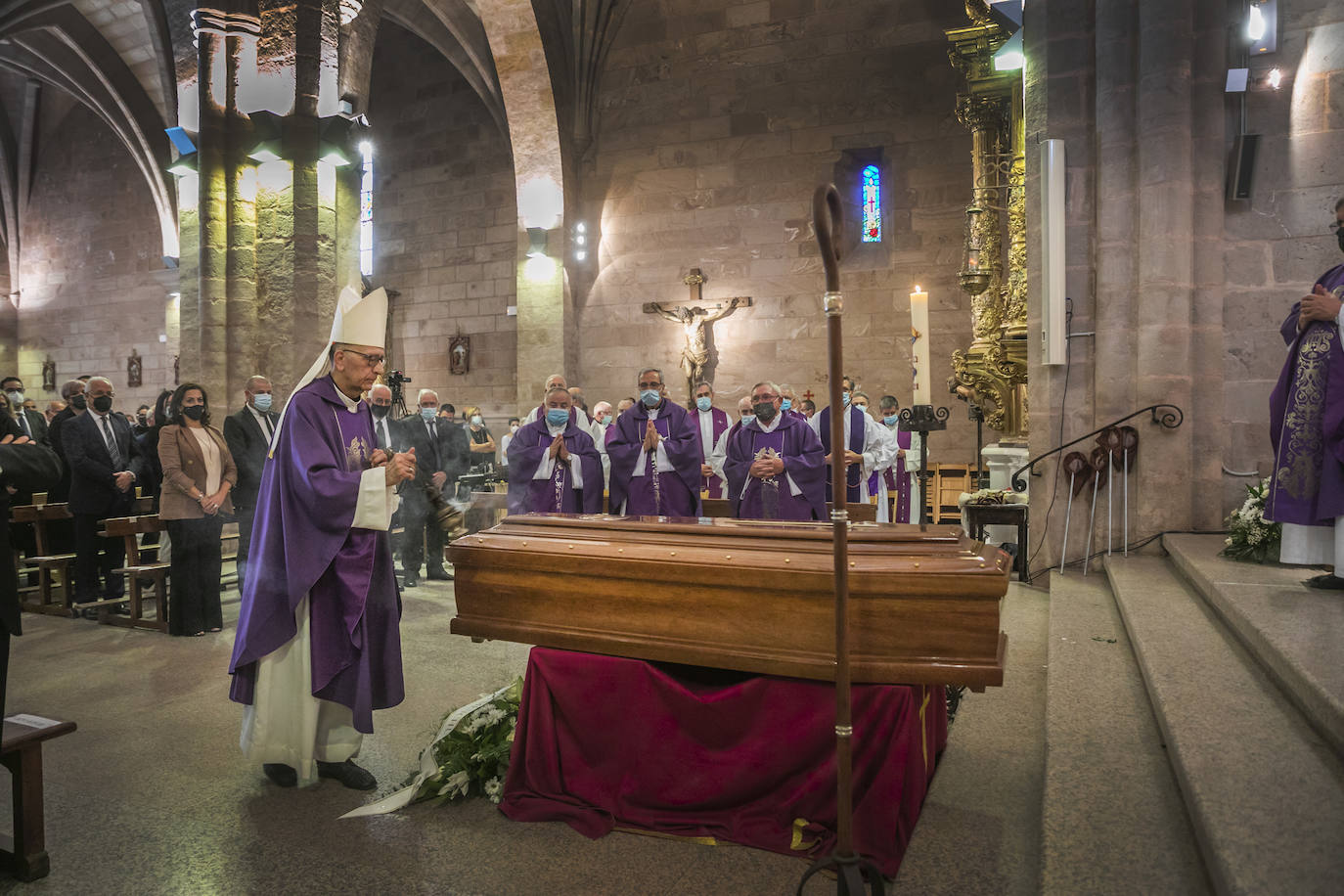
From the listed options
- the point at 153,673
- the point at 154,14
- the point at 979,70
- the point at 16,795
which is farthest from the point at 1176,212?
the point at 154,14

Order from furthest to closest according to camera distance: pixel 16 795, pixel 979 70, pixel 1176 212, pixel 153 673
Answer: pixel 979 70
pixel 1176 212
pixel 153 673
pixel 16 795

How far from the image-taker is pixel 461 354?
15438mm

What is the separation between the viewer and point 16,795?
2359 mm

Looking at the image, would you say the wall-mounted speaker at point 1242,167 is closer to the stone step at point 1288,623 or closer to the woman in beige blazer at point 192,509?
the stone step at point 1288,623

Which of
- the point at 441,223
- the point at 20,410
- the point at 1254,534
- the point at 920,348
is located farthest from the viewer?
the point at 441,223

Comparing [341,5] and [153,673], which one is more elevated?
[341,5]

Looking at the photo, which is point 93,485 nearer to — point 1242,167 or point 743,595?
point 743,595

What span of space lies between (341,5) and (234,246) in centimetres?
260

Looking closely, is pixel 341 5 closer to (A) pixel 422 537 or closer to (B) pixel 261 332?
(B) pixel 261 332

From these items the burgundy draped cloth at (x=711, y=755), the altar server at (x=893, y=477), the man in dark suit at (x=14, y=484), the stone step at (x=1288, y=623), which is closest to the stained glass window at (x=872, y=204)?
the altar server at (x=893, y=477)

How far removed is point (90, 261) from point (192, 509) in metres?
18.5

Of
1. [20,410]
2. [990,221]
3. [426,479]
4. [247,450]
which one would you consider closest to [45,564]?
[247,450]

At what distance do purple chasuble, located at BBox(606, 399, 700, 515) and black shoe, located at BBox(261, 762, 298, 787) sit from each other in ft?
11.6

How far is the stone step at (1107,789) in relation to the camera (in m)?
1.89
